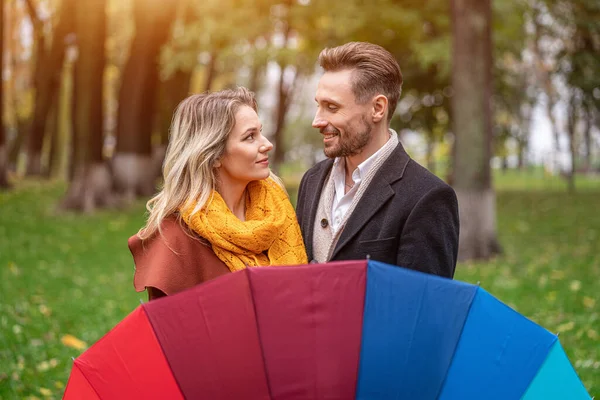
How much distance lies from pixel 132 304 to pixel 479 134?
581 cm

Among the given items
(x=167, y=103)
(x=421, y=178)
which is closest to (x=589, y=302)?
(x=421, y=178)

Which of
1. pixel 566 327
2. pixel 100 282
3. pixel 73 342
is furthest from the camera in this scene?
pixel 100 282

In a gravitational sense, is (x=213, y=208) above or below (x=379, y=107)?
below

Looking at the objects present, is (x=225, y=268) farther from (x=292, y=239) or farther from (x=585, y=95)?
(x=585, y=95)

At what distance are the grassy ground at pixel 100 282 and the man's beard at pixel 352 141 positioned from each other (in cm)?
309

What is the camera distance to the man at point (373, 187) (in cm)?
321

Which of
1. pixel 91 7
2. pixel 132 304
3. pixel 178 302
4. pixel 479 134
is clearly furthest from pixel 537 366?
pixel 91 7

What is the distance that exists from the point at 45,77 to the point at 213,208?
30297 millimetres

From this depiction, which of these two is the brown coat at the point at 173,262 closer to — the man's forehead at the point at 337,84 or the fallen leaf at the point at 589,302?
the man's forehead at the point at 337,84

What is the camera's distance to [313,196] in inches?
149

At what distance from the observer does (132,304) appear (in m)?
9.51

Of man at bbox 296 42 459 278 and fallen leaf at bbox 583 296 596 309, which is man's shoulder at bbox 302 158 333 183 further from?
fallen leaf at bbox 583 296 596 309

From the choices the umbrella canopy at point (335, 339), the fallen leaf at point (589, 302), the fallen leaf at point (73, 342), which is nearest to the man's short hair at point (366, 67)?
the umbrella canopy at point (335, 339)

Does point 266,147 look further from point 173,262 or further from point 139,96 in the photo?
point 139,96
